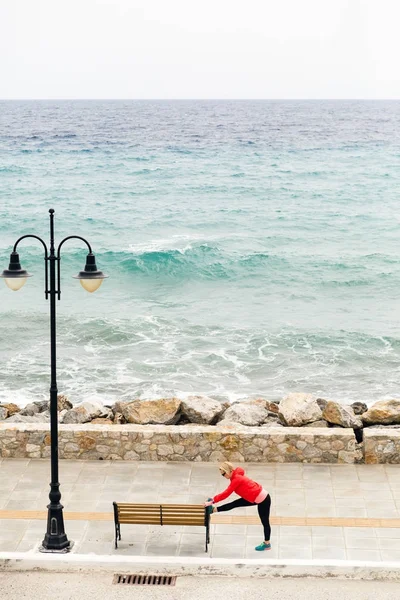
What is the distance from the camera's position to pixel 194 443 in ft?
50.2

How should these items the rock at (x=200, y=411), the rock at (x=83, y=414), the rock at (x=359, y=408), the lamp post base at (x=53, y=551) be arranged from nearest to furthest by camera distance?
the lamp post base at (x=53, y=551)
the rock at (x=200, y=411)
the rock at (x=83, y=414)
the rock at (x=359, y=408)

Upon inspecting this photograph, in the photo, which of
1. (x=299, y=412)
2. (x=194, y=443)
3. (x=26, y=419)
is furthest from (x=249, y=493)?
(x=26, y=419)

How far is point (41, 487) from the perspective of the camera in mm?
14578

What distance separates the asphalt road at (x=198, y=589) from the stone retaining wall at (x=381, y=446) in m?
3.67

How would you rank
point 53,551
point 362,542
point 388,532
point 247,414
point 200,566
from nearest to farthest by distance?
point 200,566 → point 53,551 → point 362,542 → point 388,532 → point 247,414

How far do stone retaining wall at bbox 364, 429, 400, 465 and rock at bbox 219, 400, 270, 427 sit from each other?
10.3 feet

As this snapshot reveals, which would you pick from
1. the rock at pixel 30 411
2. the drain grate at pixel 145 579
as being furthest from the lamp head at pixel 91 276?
the rock at pixel 30 411

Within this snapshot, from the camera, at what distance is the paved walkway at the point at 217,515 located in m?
12.6

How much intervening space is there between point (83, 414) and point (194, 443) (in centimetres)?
366

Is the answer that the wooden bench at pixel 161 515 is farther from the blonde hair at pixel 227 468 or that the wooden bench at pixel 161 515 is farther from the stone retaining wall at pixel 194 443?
the stone retaining wall at pixel 194 443

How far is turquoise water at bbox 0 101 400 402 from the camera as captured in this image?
28.1 meters

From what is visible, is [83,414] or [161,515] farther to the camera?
[83,414]

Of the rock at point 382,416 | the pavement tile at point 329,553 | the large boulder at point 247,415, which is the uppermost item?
the rock at point 382,416

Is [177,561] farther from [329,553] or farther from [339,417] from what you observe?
[339,417]
